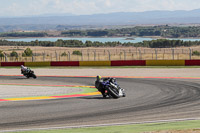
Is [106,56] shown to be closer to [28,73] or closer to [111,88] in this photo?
[28,73]

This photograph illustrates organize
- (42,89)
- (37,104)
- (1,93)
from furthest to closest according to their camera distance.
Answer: (42,89)
(1,93)
(37,104)

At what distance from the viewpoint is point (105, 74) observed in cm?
3309

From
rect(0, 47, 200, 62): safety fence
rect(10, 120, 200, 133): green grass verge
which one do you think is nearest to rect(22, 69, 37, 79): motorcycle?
rect(0, 47, 200, 62): safety fence

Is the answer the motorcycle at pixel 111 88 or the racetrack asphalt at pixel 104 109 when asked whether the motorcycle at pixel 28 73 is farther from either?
the motorcycle at pixel 111 88

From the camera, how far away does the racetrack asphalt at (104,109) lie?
13188 millimetres

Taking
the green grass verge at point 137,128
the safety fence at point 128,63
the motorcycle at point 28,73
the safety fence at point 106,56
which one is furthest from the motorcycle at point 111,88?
the safety fence at point 128,63

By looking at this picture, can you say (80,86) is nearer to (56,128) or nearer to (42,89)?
(42,89)

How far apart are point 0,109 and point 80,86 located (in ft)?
32.9

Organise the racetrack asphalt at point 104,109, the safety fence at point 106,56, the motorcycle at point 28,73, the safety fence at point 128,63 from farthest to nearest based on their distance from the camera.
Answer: the safety fence at point 106,56 < the safety fence at point 128,63 < the motorcycle at point 28,73 < the racetrack asphalt at point 104,109

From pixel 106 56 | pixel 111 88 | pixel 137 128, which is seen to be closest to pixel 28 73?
pixel 111 88

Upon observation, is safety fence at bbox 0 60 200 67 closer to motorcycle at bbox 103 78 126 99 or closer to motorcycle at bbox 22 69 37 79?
motorcycle at bbox 22 69 37 79

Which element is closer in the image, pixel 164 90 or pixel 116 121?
pixel 116 121

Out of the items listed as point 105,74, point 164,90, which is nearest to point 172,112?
point 164,90

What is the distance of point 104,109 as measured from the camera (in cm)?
1545
